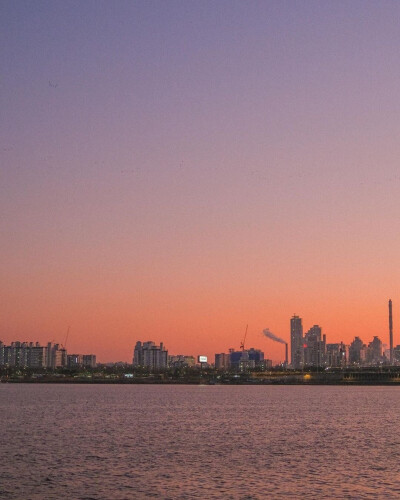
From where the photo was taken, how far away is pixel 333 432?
104m

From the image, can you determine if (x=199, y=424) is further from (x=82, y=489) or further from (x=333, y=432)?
(x=82, y=489)

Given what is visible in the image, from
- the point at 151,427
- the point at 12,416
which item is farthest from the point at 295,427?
the point at 12,416

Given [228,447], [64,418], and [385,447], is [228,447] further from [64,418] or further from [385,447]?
[64,418]

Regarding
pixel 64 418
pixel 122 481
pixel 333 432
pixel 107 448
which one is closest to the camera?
pixel 122 481

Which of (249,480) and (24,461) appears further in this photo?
(24,461)

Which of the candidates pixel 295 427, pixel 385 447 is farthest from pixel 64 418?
pixel 385 447

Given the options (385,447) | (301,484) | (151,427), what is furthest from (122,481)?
(151,427)

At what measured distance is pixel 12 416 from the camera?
427 feet

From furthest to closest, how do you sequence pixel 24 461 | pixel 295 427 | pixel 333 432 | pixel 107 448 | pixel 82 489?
pixel 295 427 → pixel 333 432 → pixel 107 448 → pixel 24 461 → pixel 82 489

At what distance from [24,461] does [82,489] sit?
16.5 metres

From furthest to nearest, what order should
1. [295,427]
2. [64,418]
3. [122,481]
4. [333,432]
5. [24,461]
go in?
[64,418], [295,427], [333,432], [24,461], [122,481]

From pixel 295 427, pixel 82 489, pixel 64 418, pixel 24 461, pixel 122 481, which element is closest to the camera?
pixel 82 489

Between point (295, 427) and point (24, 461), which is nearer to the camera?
point (24, 461)

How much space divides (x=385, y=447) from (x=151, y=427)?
37815mm
